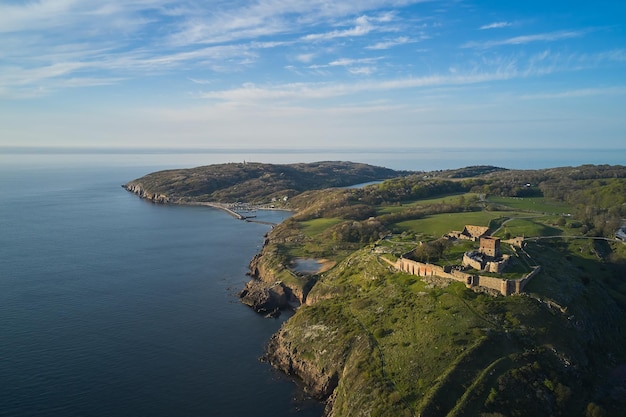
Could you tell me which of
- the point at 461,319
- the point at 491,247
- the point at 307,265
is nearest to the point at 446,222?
the point at 307,265

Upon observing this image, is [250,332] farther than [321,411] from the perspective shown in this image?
Yes

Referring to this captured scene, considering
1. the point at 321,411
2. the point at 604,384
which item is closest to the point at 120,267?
the point at 321,411

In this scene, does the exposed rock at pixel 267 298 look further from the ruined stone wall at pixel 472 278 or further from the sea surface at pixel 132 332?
the ruined stone wall at pixel 472 278

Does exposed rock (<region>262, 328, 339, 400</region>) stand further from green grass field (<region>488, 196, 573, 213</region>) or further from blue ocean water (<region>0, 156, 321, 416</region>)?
green grass field (<region>488, 196, 573, 213</region>)

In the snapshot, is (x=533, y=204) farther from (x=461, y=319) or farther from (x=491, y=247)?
(x=461, y=319)

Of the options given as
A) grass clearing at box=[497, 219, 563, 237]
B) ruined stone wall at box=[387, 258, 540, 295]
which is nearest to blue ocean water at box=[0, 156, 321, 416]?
ruined stone wall at box=[387, 258, 540, 295]

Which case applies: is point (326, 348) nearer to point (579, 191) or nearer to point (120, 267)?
point (120, 267)

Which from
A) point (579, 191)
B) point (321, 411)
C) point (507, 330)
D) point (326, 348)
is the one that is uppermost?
point (579, 191)

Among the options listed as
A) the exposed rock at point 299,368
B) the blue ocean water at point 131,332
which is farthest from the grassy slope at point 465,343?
the blue ocean water at point 131,332
